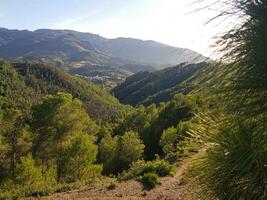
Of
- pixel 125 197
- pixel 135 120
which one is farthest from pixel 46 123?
pixel 135 120

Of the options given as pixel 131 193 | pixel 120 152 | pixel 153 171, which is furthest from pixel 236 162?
pixel 120 152

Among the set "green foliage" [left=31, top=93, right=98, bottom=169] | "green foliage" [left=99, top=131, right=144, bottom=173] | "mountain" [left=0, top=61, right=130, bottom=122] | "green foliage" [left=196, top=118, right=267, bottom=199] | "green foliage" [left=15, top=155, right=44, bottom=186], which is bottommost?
"mountain" [left=0, top=61, right=130, bottom=122]

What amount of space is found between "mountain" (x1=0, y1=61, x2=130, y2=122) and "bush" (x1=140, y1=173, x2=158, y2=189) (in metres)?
109

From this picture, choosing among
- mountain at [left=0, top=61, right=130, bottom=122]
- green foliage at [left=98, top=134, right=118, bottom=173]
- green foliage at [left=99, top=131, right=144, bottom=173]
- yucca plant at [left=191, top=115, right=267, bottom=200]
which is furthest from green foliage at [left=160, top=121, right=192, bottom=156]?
mountain at [left=0, top=61, right=130, bottom=122]

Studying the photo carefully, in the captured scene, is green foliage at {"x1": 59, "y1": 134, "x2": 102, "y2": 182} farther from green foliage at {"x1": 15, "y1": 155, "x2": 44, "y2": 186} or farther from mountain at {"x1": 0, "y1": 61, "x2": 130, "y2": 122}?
mountain at {"x1": 0, "y1": 61, "x2": 130, "y2": 122}

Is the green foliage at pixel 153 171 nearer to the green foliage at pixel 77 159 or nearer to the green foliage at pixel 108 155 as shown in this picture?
the green foliage at pixel 77 159

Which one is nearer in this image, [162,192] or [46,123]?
[162,192]

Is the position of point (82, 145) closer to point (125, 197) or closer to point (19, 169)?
point (19, 169)

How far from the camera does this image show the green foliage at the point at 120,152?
168 feet

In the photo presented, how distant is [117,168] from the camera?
52.4m

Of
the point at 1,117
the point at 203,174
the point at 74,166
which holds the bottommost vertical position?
the point at 74,166

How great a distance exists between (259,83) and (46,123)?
37732mm

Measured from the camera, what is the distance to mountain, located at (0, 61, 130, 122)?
142 metres

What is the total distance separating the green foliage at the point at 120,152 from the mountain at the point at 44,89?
251 ft
